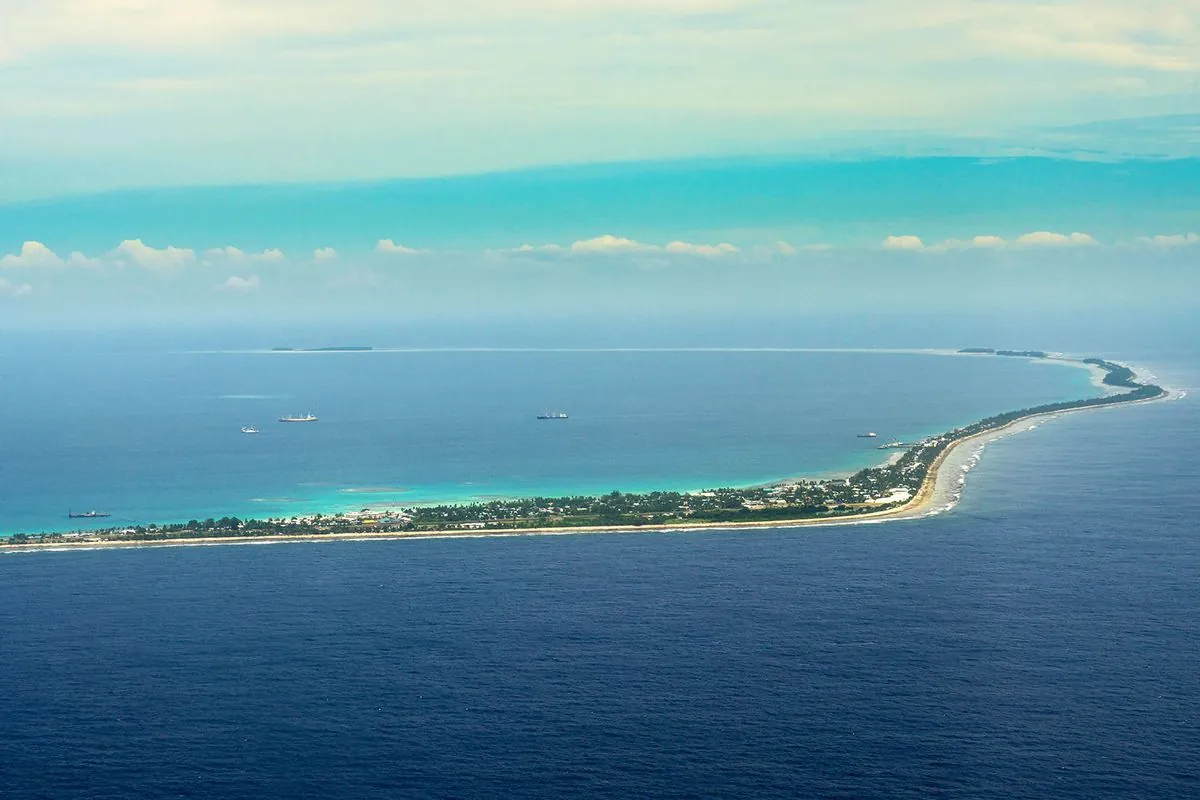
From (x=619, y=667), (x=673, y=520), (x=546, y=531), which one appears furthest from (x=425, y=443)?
(x=619, y=667)

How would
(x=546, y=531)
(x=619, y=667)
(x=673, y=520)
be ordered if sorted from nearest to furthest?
(x=619, y=667) < (x=546, y=531) < (x=673, y=520)

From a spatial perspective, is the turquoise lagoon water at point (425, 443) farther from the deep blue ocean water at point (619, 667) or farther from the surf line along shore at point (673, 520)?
the deep blue ocean water at point (619, 667)

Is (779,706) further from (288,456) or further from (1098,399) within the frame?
(1098,399)

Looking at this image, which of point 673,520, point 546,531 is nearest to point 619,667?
point 546,531

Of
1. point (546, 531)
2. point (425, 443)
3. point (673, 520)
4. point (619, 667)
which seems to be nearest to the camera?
point (619, 667)

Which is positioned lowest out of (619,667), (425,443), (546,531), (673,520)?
(619,667)

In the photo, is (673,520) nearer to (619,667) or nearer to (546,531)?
(546,531)

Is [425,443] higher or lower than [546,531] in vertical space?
higher

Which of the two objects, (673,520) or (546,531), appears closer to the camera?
(546,531)

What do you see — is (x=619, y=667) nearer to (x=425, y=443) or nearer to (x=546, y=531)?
(x=546, y=531)
